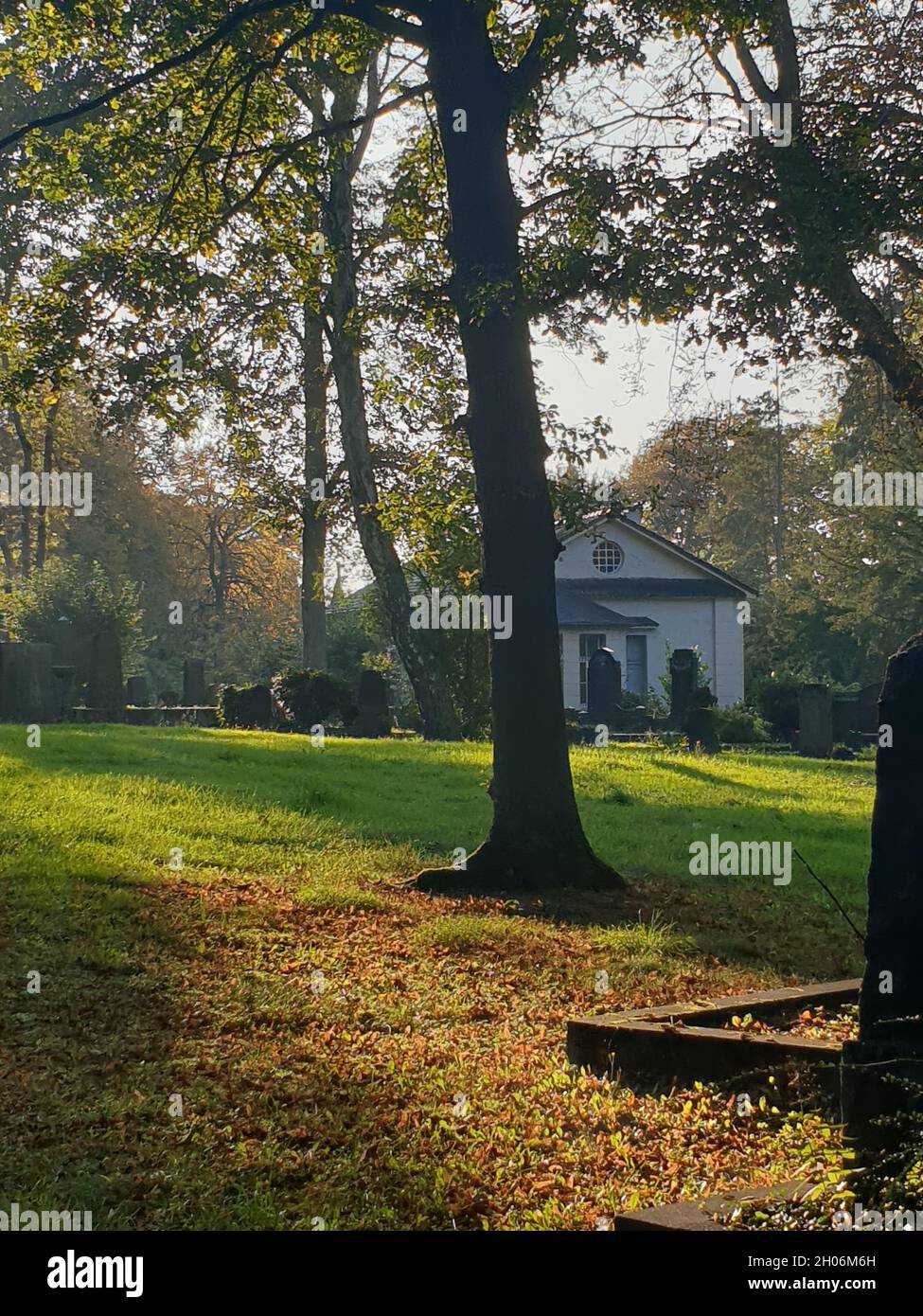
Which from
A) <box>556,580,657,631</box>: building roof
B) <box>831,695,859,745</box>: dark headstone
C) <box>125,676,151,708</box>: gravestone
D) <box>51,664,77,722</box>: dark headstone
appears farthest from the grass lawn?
<box>556,580,657,631</box>: building roof

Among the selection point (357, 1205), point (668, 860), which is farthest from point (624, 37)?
point (357, 1205)

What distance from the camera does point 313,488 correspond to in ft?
92.6

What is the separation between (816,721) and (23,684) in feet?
50.1

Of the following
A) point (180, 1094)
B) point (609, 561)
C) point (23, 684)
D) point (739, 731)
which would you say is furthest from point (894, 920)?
point (609, 561)

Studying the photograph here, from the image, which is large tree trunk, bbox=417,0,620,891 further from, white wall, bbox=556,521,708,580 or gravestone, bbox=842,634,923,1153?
white wall, bbox=556,521,708,580

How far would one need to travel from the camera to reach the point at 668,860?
12.0m

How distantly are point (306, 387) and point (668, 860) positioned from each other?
2252 centimetres

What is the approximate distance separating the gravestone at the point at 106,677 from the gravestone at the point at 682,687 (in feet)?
39.4

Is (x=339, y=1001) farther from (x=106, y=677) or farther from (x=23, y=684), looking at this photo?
(x=106, y=677)

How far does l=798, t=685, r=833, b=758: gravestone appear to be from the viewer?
2791cm

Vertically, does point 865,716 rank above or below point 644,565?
below

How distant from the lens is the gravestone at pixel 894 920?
4.21 meters

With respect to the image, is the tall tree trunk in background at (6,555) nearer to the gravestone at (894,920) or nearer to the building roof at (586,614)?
the building roof at (586,614)

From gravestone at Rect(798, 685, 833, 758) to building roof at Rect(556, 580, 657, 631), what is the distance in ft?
50.9
